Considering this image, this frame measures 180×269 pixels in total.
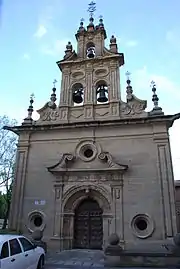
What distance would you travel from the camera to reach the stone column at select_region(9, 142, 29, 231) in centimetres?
1242

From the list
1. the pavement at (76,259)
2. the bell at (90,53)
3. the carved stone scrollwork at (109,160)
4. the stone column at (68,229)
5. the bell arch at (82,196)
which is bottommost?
the pavement at (76,259)

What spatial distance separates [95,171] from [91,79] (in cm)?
601

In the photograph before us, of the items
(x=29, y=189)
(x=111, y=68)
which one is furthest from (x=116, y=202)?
(x=111, y=68)

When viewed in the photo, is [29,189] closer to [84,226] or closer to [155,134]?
[84,226]

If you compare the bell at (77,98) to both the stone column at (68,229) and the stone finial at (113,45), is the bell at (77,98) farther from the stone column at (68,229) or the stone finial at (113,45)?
the stone column at (68,229)

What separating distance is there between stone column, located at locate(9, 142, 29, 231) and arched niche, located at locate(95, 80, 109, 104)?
5.12 metres

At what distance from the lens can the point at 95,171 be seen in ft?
40.9

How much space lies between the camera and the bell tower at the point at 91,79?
14250 mm

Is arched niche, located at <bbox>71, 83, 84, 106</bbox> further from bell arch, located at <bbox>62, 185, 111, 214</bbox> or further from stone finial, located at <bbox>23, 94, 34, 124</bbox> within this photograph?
bell arch, located at <bbox>62, 185, 111, 214</bbox>

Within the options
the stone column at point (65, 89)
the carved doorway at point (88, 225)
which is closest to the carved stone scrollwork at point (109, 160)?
the carved doorway at point (88, 225)

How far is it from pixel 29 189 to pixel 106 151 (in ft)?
15.1

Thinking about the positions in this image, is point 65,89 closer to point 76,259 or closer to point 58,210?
point 58,210

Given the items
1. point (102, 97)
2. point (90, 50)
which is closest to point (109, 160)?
point (102, 97)

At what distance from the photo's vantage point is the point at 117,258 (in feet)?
28.0
